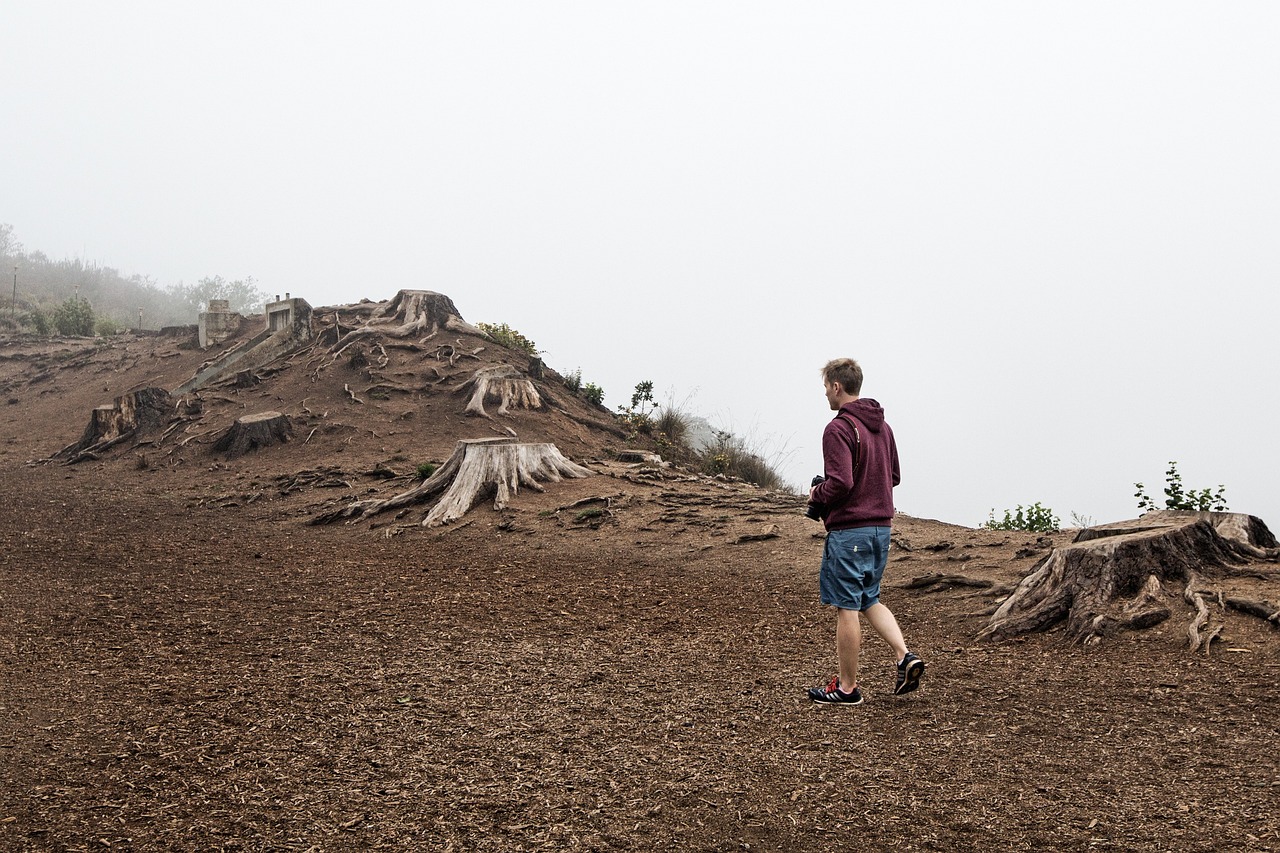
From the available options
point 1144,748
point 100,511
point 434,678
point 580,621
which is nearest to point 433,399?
point 100,511

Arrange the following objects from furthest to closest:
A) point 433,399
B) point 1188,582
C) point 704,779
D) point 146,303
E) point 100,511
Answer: point 146,303 < point 433,399 < point 100,511 < point 1188,582 < point 704,779

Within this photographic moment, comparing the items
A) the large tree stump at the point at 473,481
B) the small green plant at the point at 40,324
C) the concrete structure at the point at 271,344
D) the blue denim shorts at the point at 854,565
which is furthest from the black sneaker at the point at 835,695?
the small green plant at the point at 40,324

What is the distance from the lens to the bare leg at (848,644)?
188 inches

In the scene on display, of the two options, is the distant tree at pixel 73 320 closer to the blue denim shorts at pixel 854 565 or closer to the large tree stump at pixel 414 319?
the large tree stump at pixel 414 319

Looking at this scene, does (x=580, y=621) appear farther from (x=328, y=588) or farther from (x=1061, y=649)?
(x=1061, y=649)

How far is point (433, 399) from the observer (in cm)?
1903

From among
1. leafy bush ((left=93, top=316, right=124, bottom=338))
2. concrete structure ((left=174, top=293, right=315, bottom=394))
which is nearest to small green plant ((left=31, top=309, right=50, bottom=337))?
leafy bush ((left=93, top=316, right=124, bottom=338))

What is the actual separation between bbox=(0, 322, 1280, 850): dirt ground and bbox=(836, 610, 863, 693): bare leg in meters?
0.17

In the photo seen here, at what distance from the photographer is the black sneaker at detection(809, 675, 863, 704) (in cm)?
486

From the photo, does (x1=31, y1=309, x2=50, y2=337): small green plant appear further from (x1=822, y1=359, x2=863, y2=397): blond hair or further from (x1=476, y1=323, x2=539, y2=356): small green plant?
(x1=822, y1=359, x2=863, y2=397): blond hair

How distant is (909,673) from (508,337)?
19903 mm

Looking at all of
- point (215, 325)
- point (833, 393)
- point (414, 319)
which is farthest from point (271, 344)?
point (833, 393)

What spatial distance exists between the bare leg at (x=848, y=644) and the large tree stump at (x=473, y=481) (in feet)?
24.5

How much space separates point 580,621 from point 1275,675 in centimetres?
439
